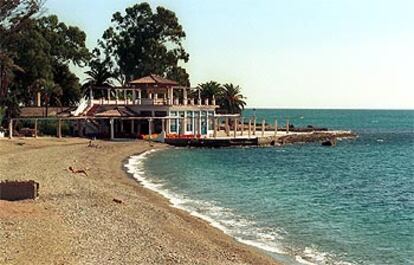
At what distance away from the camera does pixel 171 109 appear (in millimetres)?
64562

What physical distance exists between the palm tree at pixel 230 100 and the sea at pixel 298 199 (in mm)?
33624

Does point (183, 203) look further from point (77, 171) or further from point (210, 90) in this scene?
point (210, 90)

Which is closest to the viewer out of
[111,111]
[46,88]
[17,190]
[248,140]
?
[17,190]

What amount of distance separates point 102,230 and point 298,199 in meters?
13.4

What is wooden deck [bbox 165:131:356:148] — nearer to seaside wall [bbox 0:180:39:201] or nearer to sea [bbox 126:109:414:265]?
sea [bbox 126:109:414:265]

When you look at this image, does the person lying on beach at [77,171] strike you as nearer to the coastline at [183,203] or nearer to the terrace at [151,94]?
the coastline at [183,203]

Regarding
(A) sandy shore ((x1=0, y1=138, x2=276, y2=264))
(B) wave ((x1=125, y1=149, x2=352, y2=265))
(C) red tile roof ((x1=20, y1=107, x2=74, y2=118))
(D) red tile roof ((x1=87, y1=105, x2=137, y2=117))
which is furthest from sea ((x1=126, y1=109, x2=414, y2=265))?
(C) red tile roof ((x1=20, y1=107, x2=74, y2=118))

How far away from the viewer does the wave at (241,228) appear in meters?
17.0

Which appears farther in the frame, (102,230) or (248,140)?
(248,140)

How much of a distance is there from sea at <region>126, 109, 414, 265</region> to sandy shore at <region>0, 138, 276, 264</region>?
130 centimetres

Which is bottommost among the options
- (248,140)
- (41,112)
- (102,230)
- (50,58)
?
(248,140)

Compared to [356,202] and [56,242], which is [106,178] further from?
[56,242]

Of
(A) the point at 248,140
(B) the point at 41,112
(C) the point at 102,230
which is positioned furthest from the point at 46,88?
(C) the point at 102,230

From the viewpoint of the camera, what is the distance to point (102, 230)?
17203 mm
